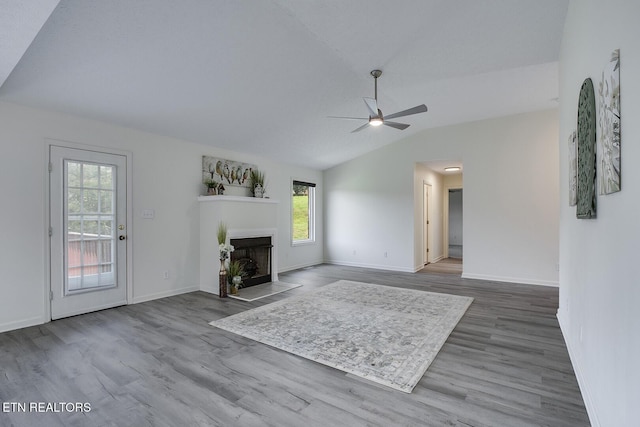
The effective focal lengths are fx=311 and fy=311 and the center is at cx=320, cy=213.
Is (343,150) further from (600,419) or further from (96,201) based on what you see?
(600,419)

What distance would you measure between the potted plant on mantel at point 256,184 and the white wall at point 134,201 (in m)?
0.29

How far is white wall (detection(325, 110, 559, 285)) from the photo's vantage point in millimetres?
5520

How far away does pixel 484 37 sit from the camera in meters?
3.26

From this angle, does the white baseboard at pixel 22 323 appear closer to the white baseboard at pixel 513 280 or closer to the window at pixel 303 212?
the window at pixel 303 212

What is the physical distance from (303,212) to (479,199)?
390cm

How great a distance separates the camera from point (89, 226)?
157 inches

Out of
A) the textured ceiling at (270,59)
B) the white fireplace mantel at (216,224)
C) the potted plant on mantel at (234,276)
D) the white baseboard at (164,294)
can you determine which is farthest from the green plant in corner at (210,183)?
the white baseboard at (164,294)

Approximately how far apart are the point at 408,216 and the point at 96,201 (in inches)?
222

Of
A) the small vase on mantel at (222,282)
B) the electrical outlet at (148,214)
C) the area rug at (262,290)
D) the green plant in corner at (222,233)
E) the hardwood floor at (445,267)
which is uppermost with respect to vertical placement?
the electrical outlet at (148,214)

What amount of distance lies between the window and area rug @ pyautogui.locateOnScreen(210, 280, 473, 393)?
267 cm

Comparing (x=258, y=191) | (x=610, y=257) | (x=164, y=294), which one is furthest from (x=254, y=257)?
(x=610, y=257)

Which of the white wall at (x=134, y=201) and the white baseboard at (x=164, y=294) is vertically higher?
the white wall at (x=134, y=201)

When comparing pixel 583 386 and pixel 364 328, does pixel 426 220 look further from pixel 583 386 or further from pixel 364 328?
pixel 583 386

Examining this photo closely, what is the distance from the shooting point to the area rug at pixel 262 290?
469 cm
